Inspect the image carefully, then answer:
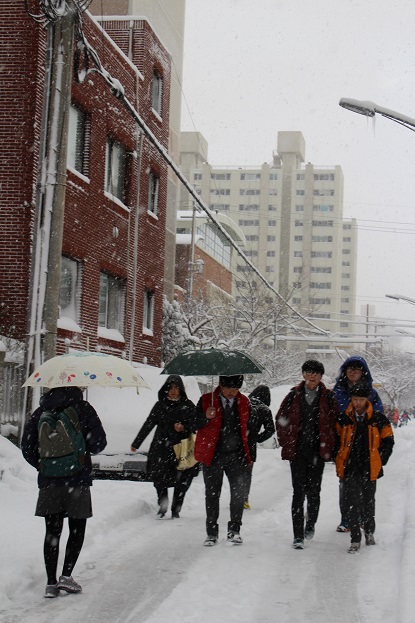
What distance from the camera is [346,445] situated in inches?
337

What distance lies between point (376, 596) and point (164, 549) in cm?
249

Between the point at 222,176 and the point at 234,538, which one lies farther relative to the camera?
the point at 222,176

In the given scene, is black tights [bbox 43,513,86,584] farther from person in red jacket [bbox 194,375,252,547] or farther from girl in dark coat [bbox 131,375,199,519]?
girl in dark coat [bbox 131,375,199,519]

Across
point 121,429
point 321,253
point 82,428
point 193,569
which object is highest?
point 321,253

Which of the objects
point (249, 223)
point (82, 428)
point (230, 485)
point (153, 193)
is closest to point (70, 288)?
point (153, 193)

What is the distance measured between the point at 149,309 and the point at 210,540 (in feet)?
56.2

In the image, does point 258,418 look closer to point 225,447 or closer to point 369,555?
point 225,447

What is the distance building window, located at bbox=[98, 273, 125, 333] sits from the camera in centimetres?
2181

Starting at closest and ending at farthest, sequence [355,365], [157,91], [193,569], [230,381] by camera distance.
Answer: [193,569] → [230,381] → [355,365] → [157,91]

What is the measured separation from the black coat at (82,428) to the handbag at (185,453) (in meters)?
4.05

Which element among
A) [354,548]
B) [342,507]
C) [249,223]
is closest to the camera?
[354,548]

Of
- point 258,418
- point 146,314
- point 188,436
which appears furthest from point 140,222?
point 258,418

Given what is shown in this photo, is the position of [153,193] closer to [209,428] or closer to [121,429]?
[121,429]

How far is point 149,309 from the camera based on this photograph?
25.6 metres
